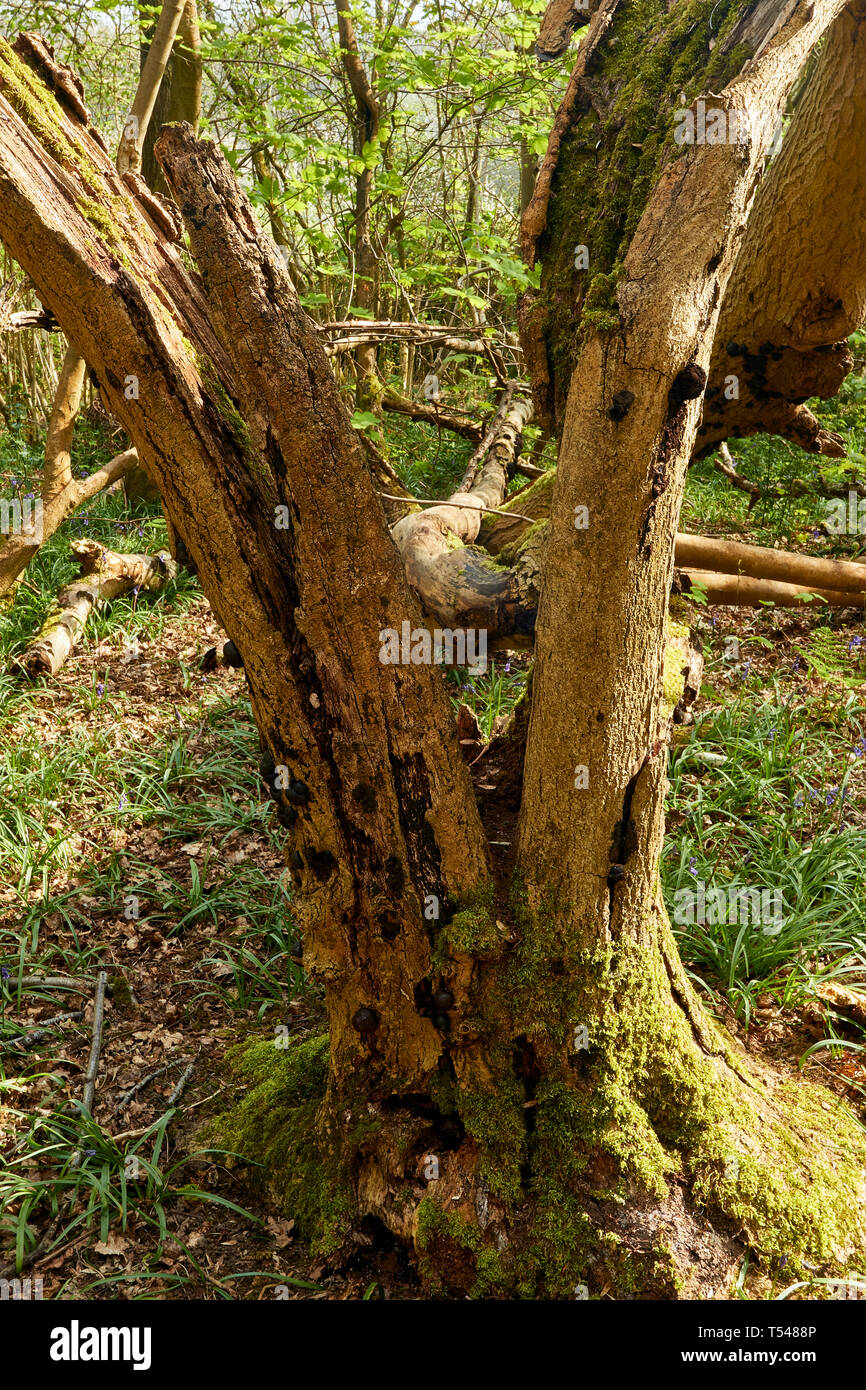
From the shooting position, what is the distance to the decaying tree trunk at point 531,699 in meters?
1.95

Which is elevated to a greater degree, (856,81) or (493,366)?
(856,81)

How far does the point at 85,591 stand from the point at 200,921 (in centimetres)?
330

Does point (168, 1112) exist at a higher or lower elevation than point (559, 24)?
lower

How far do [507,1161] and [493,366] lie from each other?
17.2 ft

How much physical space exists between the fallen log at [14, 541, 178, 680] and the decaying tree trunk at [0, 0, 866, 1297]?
3.92 m

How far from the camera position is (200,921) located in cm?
397

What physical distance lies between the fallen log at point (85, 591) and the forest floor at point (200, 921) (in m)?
0.15

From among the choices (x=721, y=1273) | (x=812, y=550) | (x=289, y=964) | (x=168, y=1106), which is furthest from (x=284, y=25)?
(x=721, y=1273)

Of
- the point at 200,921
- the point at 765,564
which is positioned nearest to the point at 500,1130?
the point at 200,921

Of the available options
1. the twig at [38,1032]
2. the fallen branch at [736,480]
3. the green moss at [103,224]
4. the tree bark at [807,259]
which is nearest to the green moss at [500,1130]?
the twig at [38,1032]

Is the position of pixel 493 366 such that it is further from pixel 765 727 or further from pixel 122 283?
pixel 122 283

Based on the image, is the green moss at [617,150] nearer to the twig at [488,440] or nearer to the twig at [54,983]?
the twig at [488,440]

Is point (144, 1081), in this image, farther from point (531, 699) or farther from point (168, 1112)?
point (531, 699)

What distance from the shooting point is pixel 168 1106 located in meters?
2.99
